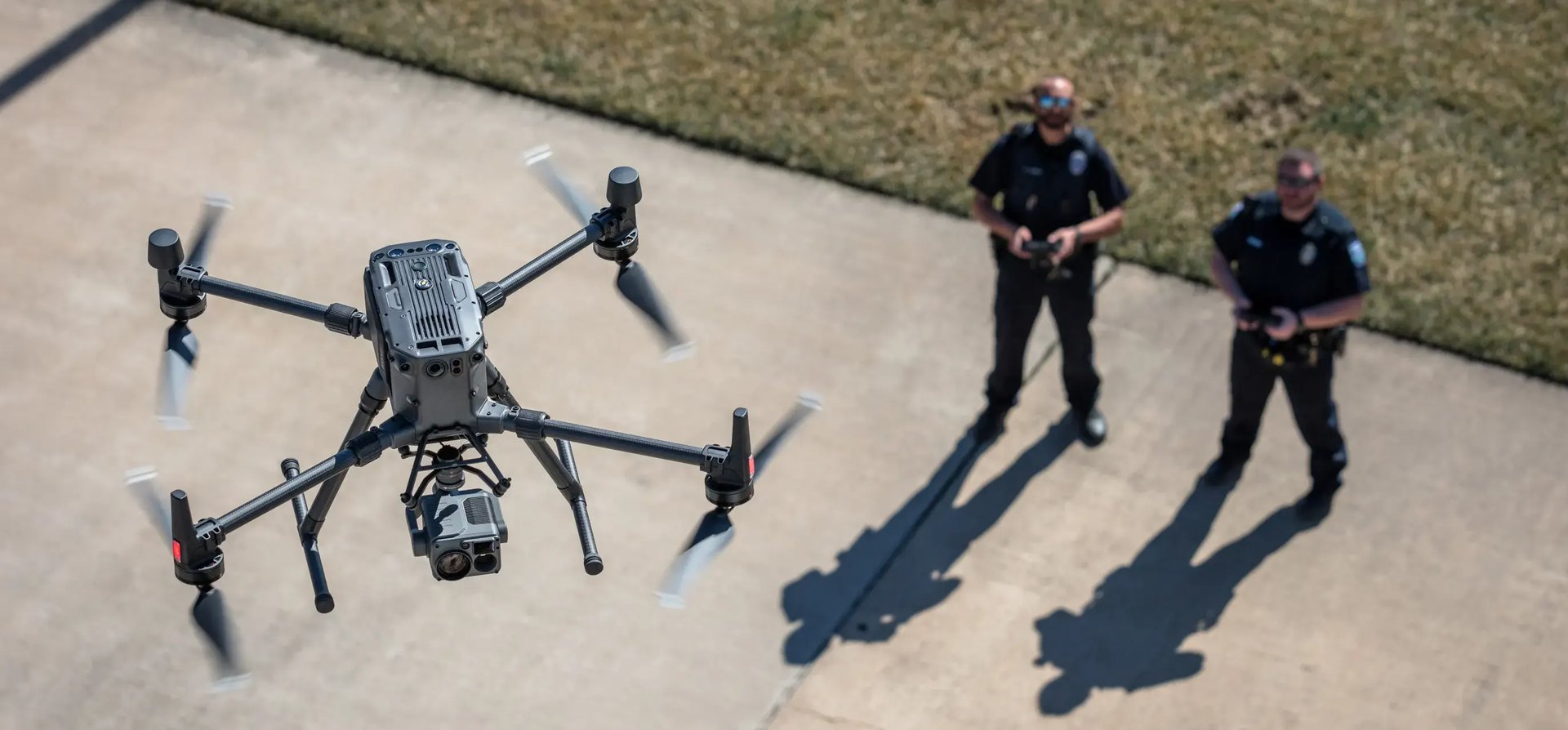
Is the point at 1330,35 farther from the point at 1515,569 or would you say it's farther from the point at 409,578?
the point at 409,578

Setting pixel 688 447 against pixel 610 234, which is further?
pixel 610 234

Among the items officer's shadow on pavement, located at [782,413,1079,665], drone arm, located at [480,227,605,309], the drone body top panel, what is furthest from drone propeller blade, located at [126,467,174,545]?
officer's shadow on pavement, located at [782,413,1079,665]

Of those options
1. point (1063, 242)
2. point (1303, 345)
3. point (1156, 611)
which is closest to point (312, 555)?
point (1063, 242)

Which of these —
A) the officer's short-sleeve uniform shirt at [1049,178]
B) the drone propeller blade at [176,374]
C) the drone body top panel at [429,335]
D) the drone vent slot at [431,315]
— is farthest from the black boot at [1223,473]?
the drone propeller blade at [176,374]

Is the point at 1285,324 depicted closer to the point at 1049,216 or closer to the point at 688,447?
the point at 1049,216

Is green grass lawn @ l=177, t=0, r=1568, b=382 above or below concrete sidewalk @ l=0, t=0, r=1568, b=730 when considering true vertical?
above

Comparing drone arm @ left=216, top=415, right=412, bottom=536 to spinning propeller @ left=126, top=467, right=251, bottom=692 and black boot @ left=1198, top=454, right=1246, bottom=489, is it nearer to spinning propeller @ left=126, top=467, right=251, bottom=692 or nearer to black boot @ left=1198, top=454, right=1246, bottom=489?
spinning propeller @ left=126, top=467, right=251, bottom=692

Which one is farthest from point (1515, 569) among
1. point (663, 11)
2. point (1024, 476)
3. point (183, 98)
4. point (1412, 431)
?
point (183, 98)
